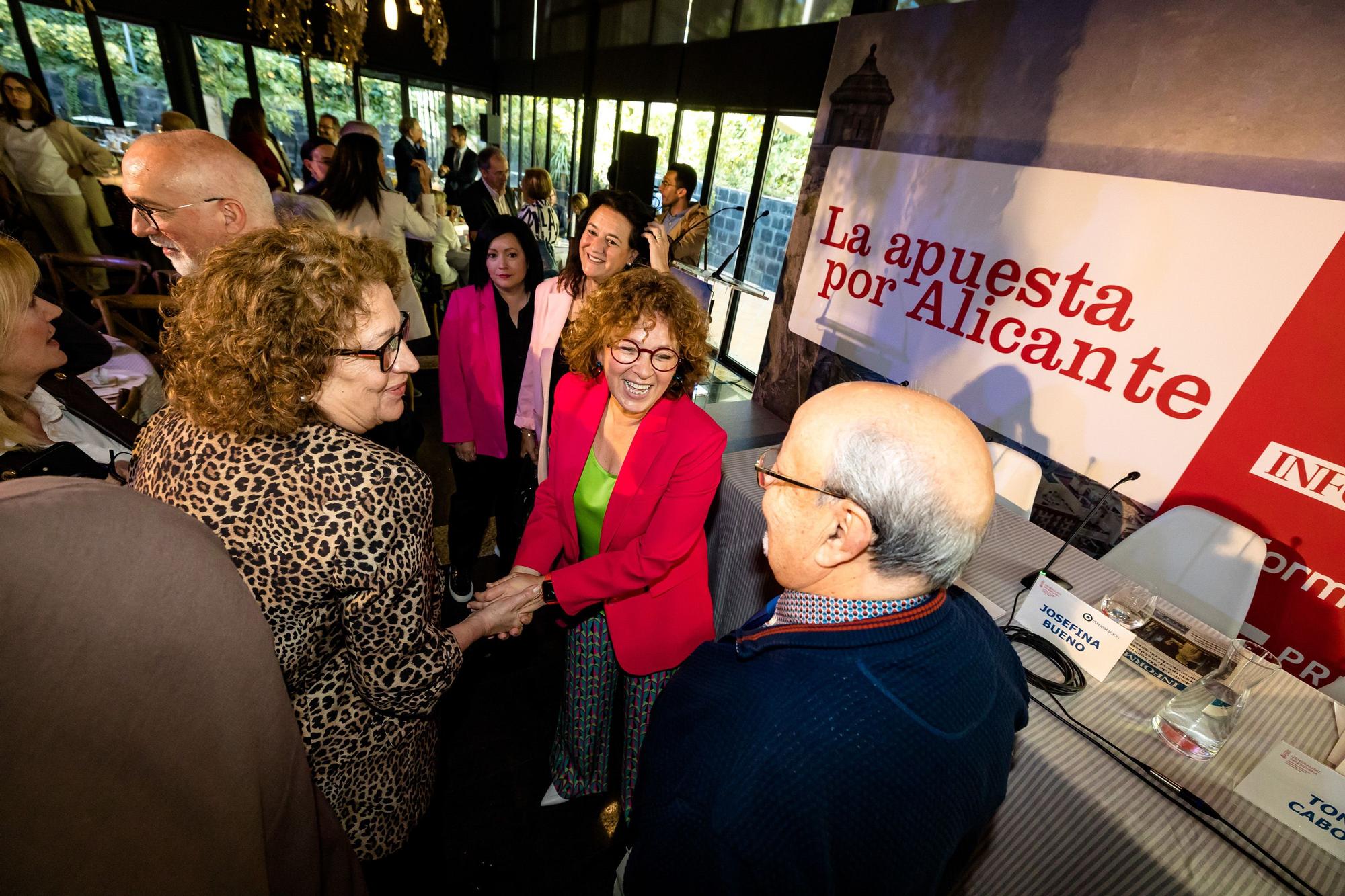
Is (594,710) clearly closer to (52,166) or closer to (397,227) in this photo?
(397,227)

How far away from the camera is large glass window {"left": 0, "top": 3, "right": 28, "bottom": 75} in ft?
27.8

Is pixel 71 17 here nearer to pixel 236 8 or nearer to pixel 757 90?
pixel 236 8

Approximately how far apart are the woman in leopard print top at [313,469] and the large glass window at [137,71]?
13.6m

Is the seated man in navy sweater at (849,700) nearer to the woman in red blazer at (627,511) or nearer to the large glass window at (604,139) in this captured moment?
the woman in red blazer at (627,511)

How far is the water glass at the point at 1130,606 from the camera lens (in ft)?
4.84

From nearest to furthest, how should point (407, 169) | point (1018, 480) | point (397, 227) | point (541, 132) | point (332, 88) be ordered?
1. point (1018, 480)
2. point (397, 227)
3. point (407, 169)
4. point (332, 88)
5. point (541, 132)

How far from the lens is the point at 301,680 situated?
117 cm

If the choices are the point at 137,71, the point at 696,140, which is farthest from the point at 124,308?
the point at 137,71

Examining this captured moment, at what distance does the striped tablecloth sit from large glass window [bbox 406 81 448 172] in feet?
50.8

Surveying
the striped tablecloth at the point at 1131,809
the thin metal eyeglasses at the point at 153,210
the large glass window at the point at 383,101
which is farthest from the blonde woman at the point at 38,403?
the large glass window at the point at 383,101

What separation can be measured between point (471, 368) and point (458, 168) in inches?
327

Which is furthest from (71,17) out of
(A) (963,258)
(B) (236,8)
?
(A) (963,258)

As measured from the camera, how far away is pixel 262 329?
1016 mm

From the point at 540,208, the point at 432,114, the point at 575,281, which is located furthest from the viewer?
the point at 432,114
